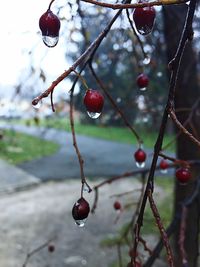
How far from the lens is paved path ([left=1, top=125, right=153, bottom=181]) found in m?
7.45

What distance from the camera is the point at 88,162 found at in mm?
8820

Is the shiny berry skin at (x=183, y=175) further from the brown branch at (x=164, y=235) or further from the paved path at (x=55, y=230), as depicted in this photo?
the paved path at (x=55, y=230)

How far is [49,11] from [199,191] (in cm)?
140

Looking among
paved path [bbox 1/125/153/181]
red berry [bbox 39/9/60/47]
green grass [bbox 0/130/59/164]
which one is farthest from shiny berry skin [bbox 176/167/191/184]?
green grass [bbox 0/130/59/164]

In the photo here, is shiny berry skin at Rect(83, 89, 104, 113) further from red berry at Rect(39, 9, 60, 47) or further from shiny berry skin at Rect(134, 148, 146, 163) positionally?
shiny berry skin at Rect(134, 148, 146, 163)

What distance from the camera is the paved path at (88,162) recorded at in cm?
745

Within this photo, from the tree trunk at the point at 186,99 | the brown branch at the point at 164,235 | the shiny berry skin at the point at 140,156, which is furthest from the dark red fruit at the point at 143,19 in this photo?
the tree trunk at the point at 186,99

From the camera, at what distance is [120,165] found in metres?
8.46

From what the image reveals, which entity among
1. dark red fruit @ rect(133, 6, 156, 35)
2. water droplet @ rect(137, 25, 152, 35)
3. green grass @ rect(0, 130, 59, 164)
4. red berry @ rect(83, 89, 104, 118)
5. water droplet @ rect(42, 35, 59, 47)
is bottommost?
green grass @ rect(0, 130, 59, 164)

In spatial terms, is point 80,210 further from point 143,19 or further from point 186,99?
point 186,99

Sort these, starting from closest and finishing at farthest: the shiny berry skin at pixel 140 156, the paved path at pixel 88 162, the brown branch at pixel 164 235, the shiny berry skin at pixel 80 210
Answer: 1. the brown branch at pixel 164 235
2. the shiny berry skin at pixel 80 210
3. the shiny berry skin at pixel 140 156
4. the paved path at pixel 88 162

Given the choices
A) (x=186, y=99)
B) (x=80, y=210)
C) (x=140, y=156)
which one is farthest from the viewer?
(x=186, y=99)

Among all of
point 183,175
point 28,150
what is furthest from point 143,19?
point 28,150

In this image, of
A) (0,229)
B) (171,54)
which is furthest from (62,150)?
(171,54)
